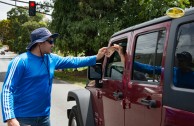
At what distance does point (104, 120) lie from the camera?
4527mm

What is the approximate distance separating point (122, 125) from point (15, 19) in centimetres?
9445

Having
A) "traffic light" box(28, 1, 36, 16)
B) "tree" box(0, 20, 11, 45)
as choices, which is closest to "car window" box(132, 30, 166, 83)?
"traffic light" box(28, 1, 36, 16)

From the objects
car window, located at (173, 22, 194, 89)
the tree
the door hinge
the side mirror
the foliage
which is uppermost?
the tree

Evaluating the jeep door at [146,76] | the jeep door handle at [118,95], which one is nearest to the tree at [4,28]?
the jeep door handle at [118,95]

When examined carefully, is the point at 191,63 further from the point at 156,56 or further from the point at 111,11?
the point at 111,11

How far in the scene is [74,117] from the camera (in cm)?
563

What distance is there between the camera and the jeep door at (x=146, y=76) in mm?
3090

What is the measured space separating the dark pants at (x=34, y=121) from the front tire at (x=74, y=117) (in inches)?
44.7

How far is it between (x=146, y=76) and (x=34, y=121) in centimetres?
126

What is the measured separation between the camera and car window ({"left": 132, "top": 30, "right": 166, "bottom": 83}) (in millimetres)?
3254

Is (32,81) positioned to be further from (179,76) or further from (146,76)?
(179,76)

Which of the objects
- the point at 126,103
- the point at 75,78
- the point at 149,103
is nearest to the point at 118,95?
the point at 126,103

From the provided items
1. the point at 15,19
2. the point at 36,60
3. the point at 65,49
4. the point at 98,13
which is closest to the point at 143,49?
the point at 36,60

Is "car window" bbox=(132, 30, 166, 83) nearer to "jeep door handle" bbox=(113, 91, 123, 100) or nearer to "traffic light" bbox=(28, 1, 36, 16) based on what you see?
"jeep door handle" bbox=(113, 91, 123, 100)
